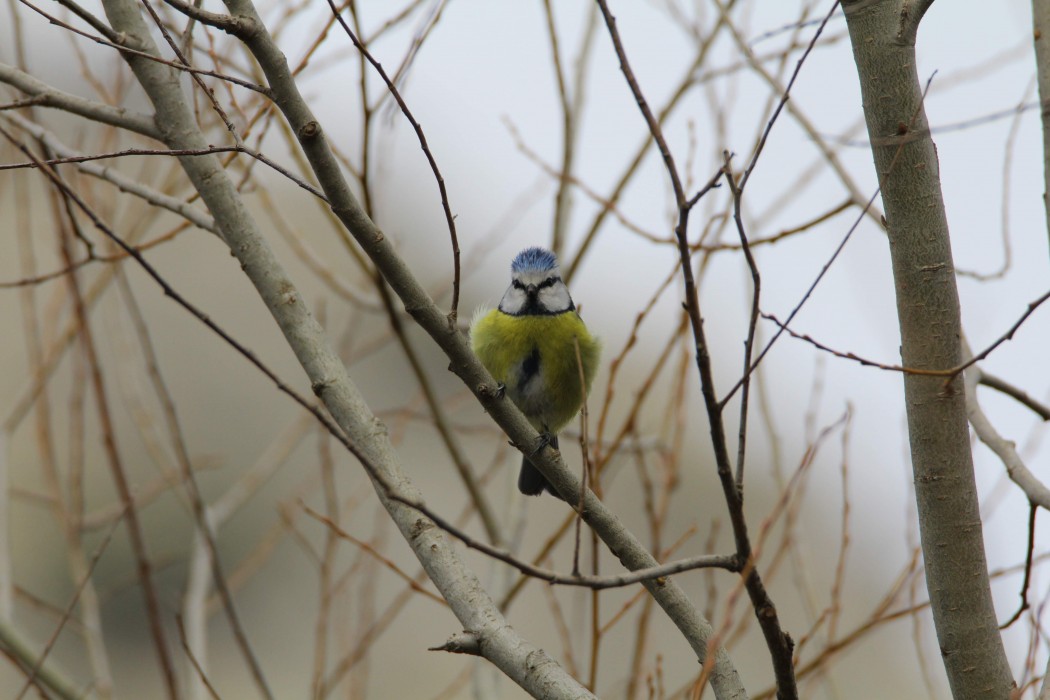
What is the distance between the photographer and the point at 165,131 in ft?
7.98

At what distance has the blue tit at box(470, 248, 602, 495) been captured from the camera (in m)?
3.67

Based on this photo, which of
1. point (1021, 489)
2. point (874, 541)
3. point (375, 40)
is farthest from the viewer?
point (874, 541)

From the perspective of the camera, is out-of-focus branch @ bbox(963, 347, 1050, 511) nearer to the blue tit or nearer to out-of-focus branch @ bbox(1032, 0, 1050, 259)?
out-of-focus branch @ bbox(1032, 0, 1050, 259)

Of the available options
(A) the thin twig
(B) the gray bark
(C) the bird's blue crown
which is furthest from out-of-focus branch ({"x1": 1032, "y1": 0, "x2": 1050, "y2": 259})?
(C) the bird's blue crown

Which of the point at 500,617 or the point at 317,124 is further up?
the point at 317,124

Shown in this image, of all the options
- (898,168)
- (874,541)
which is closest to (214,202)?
(898,168)

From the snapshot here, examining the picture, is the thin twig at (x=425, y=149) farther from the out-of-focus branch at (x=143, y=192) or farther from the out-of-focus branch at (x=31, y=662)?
the out-of-focus branch at (x=31, y=662)

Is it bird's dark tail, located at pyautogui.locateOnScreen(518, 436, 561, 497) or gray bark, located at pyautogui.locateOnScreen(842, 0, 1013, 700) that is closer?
gray bark, located at pyautogui.locateOnScreen(842, 0, 1013, 700)

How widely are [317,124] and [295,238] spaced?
6.38 feet

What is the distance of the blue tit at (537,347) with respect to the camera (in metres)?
3.67

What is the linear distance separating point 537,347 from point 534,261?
1.22 feet

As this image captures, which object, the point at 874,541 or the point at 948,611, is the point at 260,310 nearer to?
the point at 874,541

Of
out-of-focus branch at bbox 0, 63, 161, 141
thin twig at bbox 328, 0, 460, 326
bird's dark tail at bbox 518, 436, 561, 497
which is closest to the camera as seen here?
thin twig at bbox 328, 0, 460, 326

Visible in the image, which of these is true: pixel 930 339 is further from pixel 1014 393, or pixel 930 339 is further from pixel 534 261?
pixel 534 261
